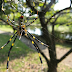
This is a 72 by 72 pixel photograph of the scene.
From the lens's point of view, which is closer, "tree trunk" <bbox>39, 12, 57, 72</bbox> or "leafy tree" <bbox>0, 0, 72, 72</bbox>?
"leafy tree" <bbox>0, 0, 72, 72</bbox>

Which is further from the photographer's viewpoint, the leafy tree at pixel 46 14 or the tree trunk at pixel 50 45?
the tree trunk at pixel 50 45

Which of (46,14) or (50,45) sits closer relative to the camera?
(50,45)

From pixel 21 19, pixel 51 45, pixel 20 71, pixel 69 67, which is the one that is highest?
pixel 21 19

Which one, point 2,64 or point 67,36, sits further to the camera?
point 67,36

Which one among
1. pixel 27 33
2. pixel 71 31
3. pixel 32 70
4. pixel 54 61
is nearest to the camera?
pixel 27 33

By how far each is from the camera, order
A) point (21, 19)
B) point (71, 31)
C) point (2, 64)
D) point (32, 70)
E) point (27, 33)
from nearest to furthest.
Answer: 1. point (21, 19)
2. point (27, 33)
3. point (2, 64)
4. point (32, 70)
5. point (71, 31)

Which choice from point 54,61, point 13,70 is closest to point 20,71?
point 13,70

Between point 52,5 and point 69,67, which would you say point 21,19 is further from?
point 69,67

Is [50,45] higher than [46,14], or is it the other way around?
[46,14]

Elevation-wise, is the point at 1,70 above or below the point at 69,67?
above
